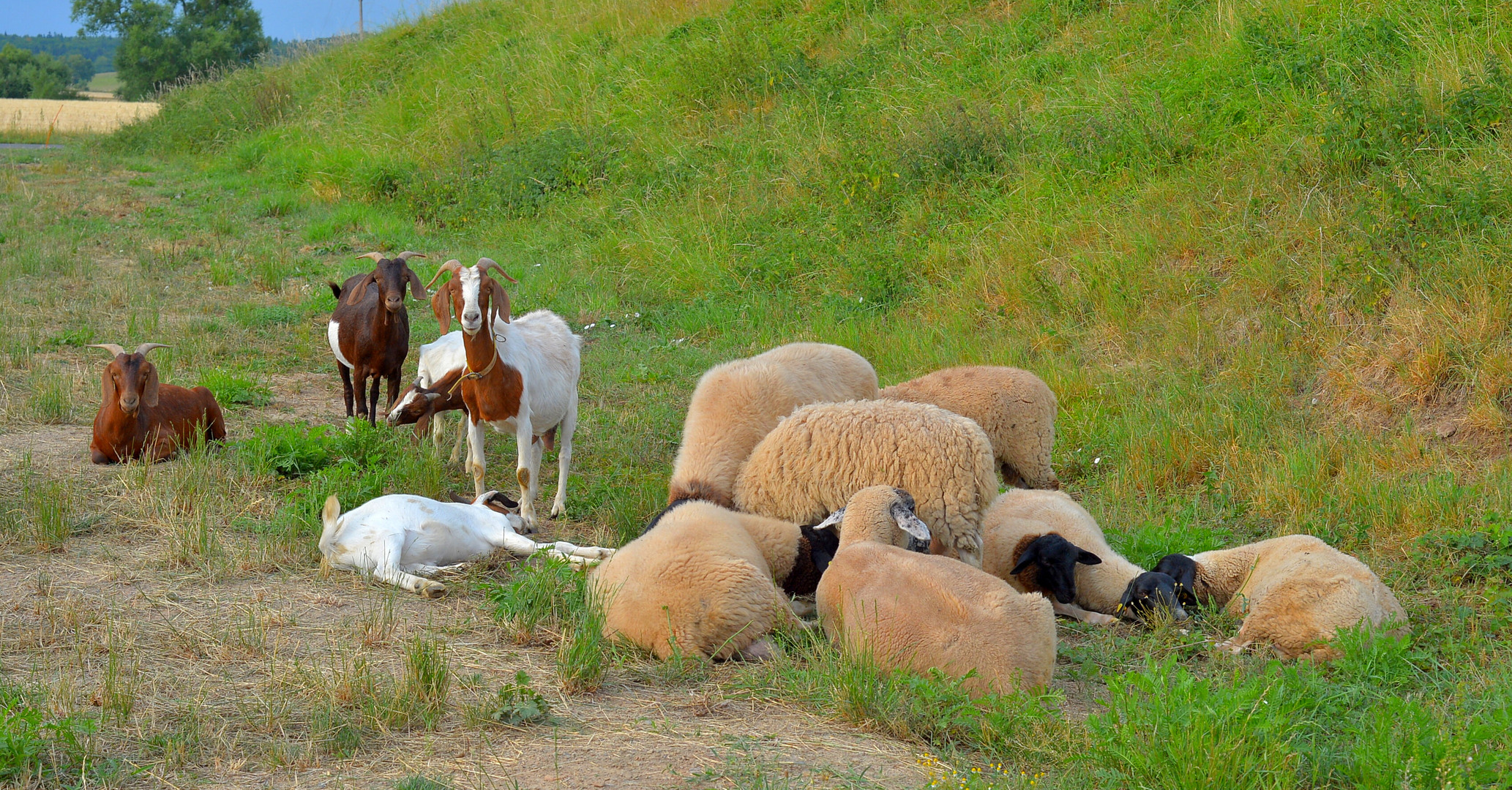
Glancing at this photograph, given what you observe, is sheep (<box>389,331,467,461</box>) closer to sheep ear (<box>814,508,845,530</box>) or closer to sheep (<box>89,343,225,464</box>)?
sheep (<box>89,343,225,464</box>)

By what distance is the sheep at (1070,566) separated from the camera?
5066 mm

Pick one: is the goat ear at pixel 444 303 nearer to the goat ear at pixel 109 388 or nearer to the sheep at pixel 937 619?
the goat ear at pixel 109 388

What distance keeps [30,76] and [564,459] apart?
69416 millimetres

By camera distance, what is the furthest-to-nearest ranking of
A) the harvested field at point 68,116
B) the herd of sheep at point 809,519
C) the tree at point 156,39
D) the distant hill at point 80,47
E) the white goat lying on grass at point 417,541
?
the distant hill at point 80,47 → the tree at point 156,39 → the harvested field at point 68,116 → the white goat lying on grass at point 417,541 → the herd of sheep at point 809,519

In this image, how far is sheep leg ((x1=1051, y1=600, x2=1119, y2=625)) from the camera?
5172 millimetres

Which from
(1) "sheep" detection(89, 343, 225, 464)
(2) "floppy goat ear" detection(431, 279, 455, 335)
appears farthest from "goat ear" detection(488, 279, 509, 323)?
(1) "sheep" detection(89, 343, 225, 464)

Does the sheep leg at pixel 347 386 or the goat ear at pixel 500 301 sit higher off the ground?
the goat ear at pixel 500 301

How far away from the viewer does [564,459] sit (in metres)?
7.00

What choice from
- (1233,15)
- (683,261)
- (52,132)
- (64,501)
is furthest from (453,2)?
(64,501)

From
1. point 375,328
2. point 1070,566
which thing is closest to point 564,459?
point 375,328

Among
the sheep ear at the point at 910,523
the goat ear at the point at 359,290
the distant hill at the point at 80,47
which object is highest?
the distant hill at the point at 80,47

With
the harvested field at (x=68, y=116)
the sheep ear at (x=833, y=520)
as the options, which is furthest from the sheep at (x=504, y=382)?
the harvested field at (x=68, y=116)

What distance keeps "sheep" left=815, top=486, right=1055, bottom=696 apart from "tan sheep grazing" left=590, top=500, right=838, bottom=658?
31cm

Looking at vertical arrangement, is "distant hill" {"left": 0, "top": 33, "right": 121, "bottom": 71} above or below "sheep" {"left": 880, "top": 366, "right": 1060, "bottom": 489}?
above
